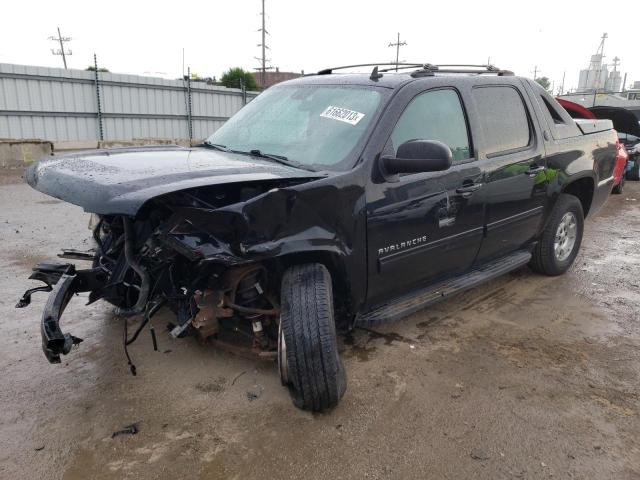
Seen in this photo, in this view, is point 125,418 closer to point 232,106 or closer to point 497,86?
point 497,86

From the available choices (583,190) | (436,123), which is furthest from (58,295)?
(583,190)

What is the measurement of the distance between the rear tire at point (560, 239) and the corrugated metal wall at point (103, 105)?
15.0m

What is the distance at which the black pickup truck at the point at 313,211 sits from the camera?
2.47 meters

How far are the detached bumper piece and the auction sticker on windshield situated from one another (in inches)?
68.1

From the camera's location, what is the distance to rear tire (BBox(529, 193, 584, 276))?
4758mm


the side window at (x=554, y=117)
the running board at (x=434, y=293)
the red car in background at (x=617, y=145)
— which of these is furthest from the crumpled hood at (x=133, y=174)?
the red car in background at (x=617, y=145)

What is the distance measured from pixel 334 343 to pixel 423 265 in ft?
3.49

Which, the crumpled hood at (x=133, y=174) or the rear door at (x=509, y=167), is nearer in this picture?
the crumpled hood at (x=133, y=174)

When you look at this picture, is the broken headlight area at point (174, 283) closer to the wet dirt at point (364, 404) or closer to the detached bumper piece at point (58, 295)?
the detached bumper piece at point (58, 295)

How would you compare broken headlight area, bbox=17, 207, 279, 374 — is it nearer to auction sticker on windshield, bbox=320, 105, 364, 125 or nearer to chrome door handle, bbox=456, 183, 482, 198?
auction sticker on windshield, bbox=320, 105, 364, 125

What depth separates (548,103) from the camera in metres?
4.69

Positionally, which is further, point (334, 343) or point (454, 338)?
point (454, 338)

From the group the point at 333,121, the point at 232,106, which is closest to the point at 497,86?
the point at 333,121

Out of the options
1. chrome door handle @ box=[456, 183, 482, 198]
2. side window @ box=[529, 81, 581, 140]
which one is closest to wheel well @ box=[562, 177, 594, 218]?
side window @ box=[529, 81, 581, 140]
